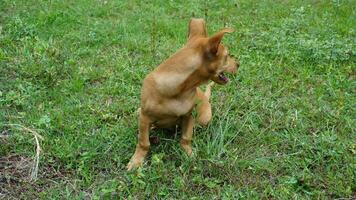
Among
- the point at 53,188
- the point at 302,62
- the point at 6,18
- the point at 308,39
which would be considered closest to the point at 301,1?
the point at 308,39

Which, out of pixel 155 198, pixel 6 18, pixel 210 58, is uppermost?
pixel 210 58

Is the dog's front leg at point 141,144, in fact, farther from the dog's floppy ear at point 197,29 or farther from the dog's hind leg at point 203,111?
the dog's floppy ear at point 197,29

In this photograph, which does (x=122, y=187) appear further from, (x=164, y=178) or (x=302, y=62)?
(x=302, y=62)

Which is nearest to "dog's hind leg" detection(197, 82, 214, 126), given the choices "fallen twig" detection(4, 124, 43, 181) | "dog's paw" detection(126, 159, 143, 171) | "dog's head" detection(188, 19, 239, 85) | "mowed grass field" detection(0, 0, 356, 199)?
"mowed grass field" detection(0, 0, 356, 199)

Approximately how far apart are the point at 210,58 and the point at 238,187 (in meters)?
1.02

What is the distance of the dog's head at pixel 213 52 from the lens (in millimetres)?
4023

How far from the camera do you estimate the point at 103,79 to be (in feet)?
19.6

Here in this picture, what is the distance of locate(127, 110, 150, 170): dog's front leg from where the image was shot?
4.37m

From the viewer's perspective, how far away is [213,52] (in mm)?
4090

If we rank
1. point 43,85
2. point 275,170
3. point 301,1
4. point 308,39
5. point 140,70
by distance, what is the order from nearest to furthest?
1. point 275,170
2. point 43,85
3. point 140,70
4. point 308,39
5. point 301,1

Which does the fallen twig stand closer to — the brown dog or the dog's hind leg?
the brown dog

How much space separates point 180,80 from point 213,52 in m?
0.33

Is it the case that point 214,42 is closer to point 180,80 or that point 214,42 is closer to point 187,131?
point 180,80

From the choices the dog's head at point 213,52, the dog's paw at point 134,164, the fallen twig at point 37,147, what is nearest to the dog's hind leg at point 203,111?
the dog's head at point 213,52
